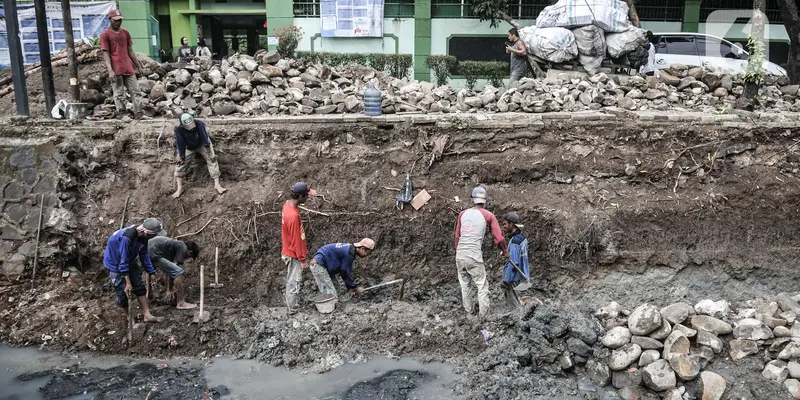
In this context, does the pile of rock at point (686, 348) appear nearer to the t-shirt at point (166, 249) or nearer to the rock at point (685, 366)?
the rock at point (685, 366)

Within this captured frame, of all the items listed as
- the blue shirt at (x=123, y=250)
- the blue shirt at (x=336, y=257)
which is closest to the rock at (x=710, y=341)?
the blue shirt at (x=336, y=257)

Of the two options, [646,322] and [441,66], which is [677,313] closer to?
[646,322]

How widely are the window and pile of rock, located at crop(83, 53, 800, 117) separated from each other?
2232 mm

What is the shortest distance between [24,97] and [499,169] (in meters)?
7.05

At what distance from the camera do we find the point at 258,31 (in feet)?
65.4

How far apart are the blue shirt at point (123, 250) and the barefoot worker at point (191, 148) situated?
1673 mm

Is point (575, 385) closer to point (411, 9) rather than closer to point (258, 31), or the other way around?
point (411, 9)

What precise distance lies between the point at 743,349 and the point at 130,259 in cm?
654

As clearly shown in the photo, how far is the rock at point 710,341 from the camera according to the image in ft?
20.2

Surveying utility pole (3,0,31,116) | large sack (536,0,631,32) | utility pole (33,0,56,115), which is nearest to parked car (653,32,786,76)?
large sack (536,0,631,32)

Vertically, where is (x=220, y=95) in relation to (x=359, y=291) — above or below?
above

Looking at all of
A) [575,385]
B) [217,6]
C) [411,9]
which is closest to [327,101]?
[575,385]

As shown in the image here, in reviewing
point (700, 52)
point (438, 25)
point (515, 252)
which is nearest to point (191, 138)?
point (515, 252)

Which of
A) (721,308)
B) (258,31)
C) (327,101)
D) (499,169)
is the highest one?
(258,31)
